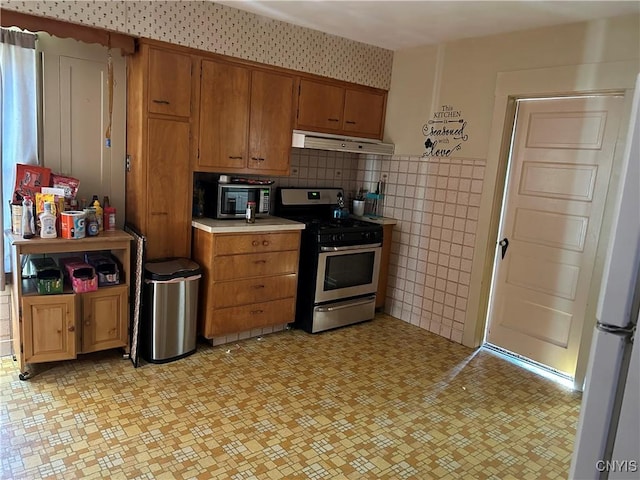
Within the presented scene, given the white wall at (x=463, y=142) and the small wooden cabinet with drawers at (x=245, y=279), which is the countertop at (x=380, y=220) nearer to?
the white wall at (x=463, y=142)

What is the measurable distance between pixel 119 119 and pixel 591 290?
348cm

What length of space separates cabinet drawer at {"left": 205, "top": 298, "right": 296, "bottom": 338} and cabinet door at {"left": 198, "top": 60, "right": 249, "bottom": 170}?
1085mm

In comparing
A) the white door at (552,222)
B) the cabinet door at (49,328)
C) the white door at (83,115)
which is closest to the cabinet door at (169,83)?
the white door at (83,115)

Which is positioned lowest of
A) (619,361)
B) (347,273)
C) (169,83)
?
(347,273)

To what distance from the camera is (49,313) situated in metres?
2.71

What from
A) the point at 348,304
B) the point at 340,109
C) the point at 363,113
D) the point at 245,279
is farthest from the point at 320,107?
the point at 348,304

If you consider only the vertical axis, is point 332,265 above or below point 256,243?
below

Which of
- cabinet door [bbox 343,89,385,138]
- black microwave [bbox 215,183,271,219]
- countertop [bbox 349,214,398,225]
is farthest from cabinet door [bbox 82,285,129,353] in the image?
cabinet door [bbox 343,89,385,138]

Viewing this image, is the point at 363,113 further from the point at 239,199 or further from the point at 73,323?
the point at 73,323

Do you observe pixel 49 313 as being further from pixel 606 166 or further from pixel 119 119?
pixel 606 166

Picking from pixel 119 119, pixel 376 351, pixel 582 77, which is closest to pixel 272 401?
pixel 376 351

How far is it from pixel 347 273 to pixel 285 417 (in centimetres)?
158

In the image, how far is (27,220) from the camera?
268cm

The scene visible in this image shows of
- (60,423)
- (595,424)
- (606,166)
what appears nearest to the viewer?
(595,424)
